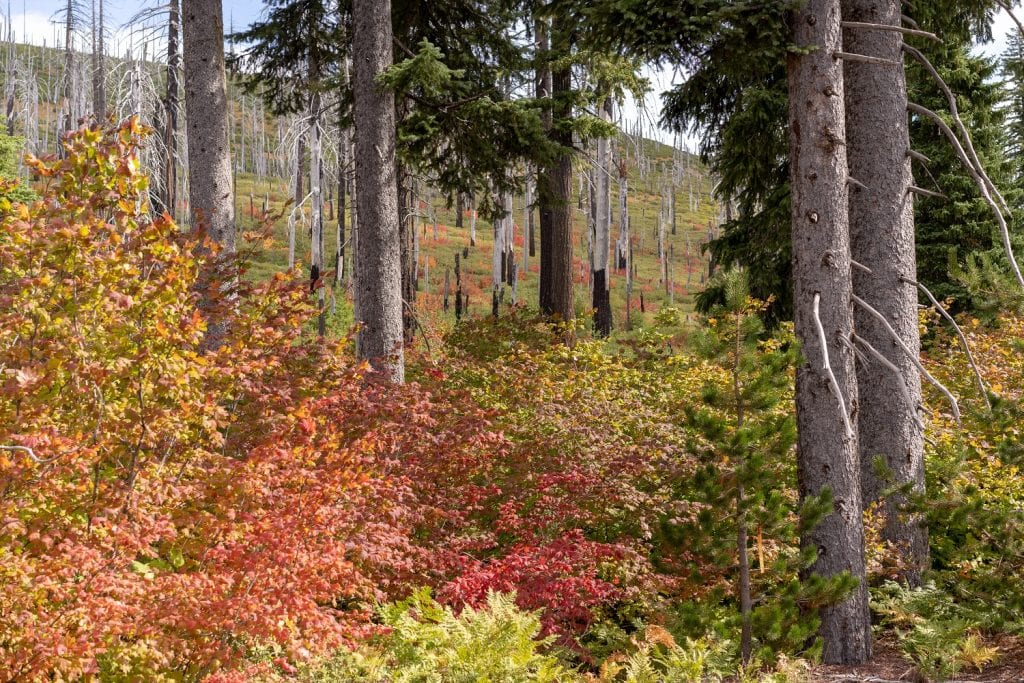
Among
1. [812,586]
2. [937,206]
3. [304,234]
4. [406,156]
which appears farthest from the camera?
[304,234]

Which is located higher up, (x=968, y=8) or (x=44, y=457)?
(x=968, y=8)

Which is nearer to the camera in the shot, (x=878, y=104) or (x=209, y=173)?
(x=878, y=104)

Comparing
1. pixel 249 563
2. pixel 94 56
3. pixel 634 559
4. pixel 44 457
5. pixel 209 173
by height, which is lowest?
pixel 634 559

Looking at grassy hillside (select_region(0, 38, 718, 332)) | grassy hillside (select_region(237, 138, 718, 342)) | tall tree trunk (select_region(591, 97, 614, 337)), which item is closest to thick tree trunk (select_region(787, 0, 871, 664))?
grassy hillside (select_region(0, 38, 718, 332))

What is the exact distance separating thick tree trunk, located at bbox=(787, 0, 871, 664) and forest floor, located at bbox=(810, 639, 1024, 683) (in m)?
0.16

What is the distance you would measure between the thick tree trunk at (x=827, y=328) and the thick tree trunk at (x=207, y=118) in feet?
18.8

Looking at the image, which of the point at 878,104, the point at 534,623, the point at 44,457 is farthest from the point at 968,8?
the point at 44,457

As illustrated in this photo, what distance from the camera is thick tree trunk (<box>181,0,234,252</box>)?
8.27 m

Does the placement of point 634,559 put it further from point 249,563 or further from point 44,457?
point 44,457

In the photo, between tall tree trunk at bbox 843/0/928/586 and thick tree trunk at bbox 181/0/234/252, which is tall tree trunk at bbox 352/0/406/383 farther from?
tall tree trunk at bbox 843/0/928/586

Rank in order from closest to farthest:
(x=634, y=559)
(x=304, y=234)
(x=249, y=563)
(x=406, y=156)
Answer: (x=249, y=563), (x=634, y=559), (x=406, y=156), (x=304, y=234)

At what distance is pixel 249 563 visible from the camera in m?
3.88

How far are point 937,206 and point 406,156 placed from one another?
10.1m

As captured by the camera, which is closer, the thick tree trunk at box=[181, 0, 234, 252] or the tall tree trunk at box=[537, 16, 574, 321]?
the thick tree trunk at box=[181, 0, 234, 252]
